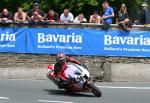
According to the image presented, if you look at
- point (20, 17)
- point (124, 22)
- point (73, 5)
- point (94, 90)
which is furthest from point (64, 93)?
point (73, 5)

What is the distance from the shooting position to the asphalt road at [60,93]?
50.2 ft

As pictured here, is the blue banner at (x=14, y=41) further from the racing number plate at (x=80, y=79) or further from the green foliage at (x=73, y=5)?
the green foliage at (x=73, y=5)

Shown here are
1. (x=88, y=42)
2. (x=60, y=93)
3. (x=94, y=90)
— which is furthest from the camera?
(x=88, y=42)

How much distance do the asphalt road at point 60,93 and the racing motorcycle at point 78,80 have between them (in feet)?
0.70

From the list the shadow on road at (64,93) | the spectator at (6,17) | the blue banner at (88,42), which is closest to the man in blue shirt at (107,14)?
the blue banner at (88,42)

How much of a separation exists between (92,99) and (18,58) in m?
6.89

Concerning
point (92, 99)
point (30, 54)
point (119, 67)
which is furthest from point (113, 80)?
point (92, 99)

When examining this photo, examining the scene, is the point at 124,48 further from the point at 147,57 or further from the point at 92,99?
the point at 92,99

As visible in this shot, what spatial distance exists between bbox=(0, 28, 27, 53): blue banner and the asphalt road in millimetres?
1802

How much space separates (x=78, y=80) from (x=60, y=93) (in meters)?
1.12

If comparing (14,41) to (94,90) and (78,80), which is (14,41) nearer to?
(78,80)

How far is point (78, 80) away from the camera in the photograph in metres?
16.2

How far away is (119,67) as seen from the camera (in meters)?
20.8

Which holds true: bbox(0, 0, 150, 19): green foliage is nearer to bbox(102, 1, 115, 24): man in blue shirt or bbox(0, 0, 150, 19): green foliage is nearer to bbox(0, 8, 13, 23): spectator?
bbox(0, 8, 13, 23): spectator
